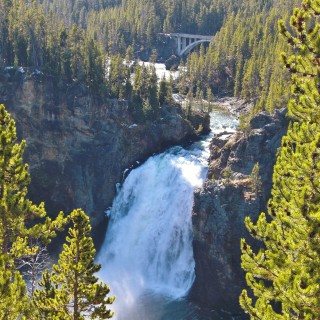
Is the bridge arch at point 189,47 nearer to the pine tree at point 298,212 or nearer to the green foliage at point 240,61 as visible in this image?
the green foliage at point 240,61

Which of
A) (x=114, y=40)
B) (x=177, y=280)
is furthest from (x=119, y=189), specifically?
(x=114, y=40)

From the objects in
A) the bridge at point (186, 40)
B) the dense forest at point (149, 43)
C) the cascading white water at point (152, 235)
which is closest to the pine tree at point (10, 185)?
the dense forest at point (149, 43)

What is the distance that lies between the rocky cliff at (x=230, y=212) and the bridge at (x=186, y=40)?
97.4 meters

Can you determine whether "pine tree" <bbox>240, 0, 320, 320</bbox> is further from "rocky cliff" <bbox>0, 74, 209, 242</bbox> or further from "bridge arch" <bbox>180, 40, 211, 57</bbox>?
"bridge arch" <bbox>180, 40, 211, 57</bbox>

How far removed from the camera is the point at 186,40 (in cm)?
14600

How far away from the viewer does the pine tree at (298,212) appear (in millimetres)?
14688

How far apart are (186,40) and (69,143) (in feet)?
320

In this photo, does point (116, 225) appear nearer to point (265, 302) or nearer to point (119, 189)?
point (119, 189)

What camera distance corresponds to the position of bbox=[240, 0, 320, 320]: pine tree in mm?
14688

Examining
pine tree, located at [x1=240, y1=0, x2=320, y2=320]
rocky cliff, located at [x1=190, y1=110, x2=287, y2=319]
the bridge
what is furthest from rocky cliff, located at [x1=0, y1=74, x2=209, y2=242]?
the bridge

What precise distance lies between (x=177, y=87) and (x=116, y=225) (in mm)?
52060

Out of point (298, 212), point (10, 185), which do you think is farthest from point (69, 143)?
point (298, 212)

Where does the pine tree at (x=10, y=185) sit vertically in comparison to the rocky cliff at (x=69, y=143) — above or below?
above

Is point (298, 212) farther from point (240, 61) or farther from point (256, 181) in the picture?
point (240, 61)
